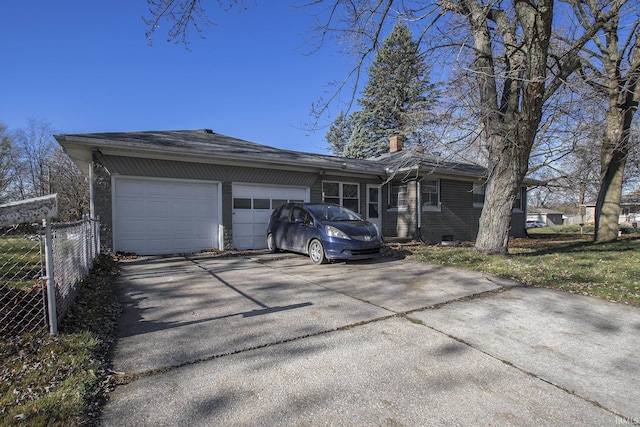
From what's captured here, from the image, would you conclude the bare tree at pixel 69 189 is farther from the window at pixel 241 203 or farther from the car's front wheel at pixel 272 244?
the car's front wheel at pixel 272 244

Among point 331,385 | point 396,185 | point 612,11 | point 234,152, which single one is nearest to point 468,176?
point 396,185

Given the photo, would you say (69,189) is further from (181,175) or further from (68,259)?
(68,259)

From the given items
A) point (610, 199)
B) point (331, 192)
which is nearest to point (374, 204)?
point (331, 192)

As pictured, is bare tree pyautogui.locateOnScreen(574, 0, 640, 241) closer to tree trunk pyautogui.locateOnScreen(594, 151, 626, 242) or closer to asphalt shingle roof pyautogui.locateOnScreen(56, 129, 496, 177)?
tree trunk pyautogui.locateOnScreen(594, 151, 626, 242)

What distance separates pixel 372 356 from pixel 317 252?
16.9 ft

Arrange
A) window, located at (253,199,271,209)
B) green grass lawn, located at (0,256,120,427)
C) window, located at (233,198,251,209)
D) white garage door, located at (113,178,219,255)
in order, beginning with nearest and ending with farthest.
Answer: green grass lawn, located at (0,256,120,427) → white garage door, located at (113,178,219,255) → window, located at (233,198,251,209) → window, located at (253,199,271,209)

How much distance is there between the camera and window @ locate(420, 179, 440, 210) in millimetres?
14711

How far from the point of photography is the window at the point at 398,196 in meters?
14.8

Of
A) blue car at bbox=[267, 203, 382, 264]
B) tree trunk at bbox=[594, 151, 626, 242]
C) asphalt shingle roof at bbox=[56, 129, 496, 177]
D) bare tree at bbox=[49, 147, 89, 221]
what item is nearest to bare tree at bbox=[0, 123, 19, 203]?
bare tree at bbox=[49, 147, 89, 221]

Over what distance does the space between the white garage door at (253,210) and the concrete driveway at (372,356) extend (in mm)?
5498

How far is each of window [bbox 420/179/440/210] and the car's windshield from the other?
650 cm

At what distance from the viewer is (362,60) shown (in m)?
8.33

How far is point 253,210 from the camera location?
37.6 feet

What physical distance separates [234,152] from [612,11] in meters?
11.8
